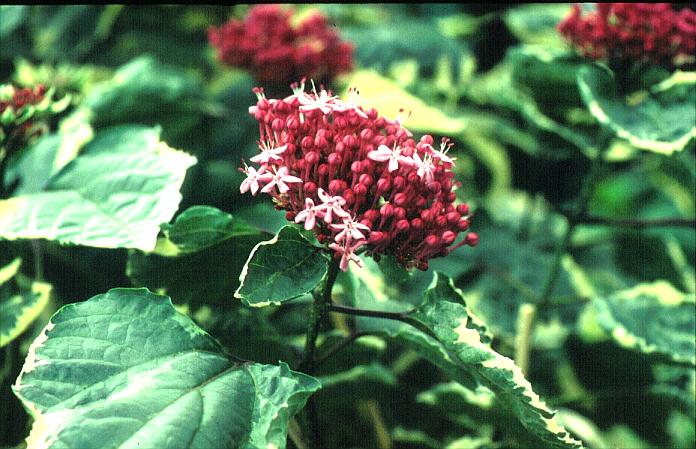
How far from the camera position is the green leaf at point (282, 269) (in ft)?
2.75

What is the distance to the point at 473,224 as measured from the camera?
1.78m

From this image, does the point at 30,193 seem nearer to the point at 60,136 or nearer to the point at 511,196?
the point at 60,136

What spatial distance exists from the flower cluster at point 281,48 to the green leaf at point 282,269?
0.89 meters

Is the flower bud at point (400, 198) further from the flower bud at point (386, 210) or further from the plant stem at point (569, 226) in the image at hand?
Result: the plant stem at point (569, 226)

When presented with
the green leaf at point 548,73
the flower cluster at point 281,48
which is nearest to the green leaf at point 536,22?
the green leaf at point 548,73

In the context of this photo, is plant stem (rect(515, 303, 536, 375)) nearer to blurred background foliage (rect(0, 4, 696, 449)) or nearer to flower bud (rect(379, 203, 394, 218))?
blurred background foliage (rect(0, 4, 696, 449))

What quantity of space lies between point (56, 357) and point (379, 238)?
1.40 ft

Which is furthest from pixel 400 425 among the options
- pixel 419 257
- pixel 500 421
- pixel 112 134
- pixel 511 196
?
pixel 511 196

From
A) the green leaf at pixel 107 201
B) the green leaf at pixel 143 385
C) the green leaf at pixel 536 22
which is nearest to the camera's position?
the green leaf at pixel 143 385

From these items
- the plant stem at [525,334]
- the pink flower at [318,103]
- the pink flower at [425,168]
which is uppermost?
the pink flower at [318,103]

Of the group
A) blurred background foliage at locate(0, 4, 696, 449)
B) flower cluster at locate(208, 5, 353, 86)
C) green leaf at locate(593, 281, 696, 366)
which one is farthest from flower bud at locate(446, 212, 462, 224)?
flower cluster at locate(208, 5, 353, 86)

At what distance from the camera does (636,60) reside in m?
1.30

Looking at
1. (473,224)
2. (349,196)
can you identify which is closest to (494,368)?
(349,196)

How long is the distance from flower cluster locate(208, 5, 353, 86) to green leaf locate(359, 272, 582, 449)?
2.93ft
